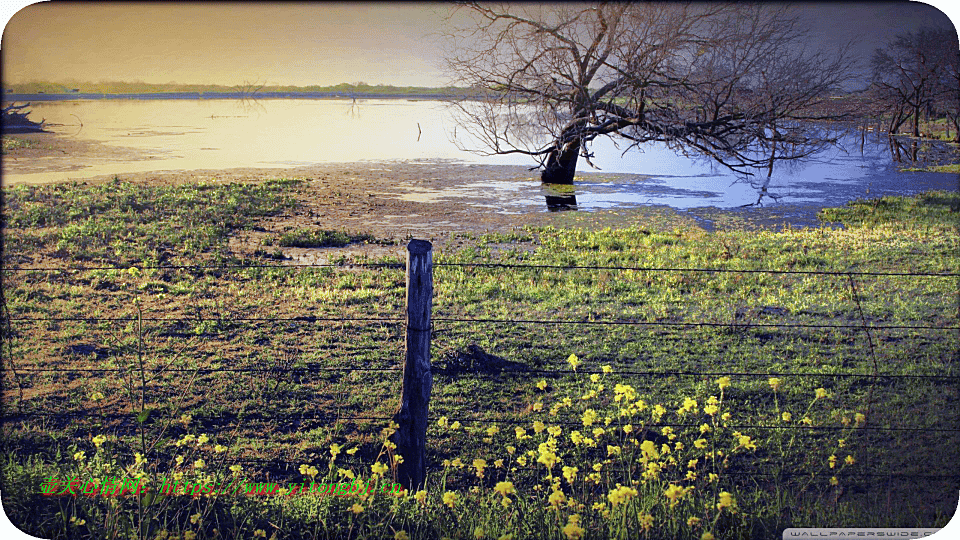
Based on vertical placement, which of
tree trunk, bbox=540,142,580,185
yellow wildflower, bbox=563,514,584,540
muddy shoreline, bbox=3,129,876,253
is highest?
tree trunk, bbox=540,142,580,185

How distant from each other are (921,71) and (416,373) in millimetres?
16307

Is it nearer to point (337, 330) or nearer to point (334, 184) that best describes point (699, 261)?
point (337, 330)

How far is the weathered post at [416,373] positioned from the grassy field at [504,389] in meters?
0.18

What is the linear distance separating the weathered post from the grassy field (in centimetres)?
18

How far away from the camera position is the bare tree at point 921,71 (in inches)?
447

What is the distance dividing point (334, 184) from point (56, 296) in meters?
13.2

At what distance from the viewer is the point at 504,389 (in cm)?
631

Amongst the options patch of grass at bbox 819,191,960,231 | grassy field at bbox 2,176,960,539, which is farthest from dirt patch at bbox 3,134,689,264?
patch of grass at bbox 819,191,960,231

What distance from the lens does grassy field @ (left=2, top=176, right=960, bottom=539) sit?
3.86 m

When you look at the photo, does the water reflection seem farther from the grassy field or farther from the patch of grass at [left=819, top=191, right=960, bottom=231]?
the patch of grass at [left=819, top=191, right=960, bottom=231]

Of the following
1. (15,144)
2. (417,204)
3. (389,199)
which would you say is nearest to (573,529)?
(417,204)

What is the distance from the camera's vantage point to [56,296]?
9.33 metres

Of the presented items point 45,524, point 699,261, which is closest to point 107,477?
point 45,524

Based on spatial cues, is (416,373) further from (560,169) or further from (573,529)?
(560,169)
